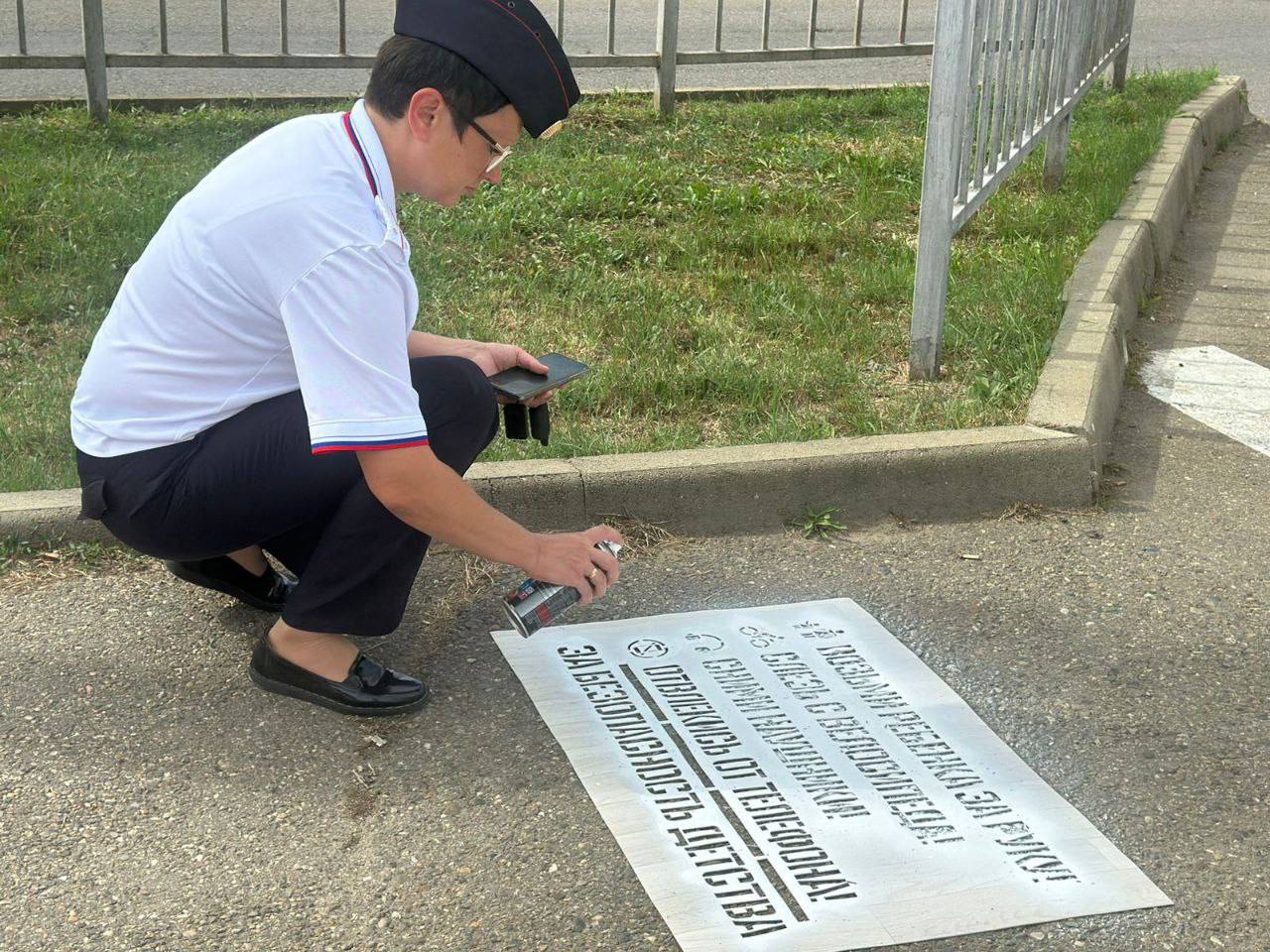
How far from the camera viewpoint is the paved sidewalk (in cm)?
215

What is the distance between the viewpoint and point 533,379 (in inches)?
115

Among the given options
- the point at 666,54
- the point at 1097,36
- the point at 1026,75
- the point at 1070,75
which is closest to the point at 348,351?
the point at 1026,75

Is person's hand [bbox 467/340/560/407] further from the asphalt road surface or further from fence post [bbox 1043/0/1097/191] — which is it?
the asphalt road surface

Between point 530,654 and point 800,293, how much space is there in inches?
85.5

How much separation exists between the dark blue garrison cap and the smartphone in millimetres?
656

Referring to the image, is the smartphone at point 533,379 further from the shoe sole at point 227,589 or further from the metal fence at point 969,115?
the metal fence at point 969,115

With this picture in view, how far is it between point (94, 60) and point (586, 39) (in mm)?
4100

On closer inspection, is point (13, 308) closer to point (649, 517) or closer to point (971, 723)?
point (649, 517)

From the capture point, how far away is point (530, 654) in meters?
2.90

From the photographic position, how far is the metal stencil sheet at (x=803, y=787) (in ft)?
7.15

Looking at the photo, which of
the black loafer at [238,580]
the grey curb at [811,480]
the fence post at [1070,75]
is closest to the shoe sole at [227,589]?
the black loafer at [238,580]

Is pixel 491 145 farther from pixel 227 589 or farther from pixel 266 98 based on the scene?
pixel 266 98

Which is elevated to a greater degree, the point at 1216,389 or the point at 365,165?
the point at 365,165

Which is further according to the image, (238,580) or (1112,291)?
(1112,291)
